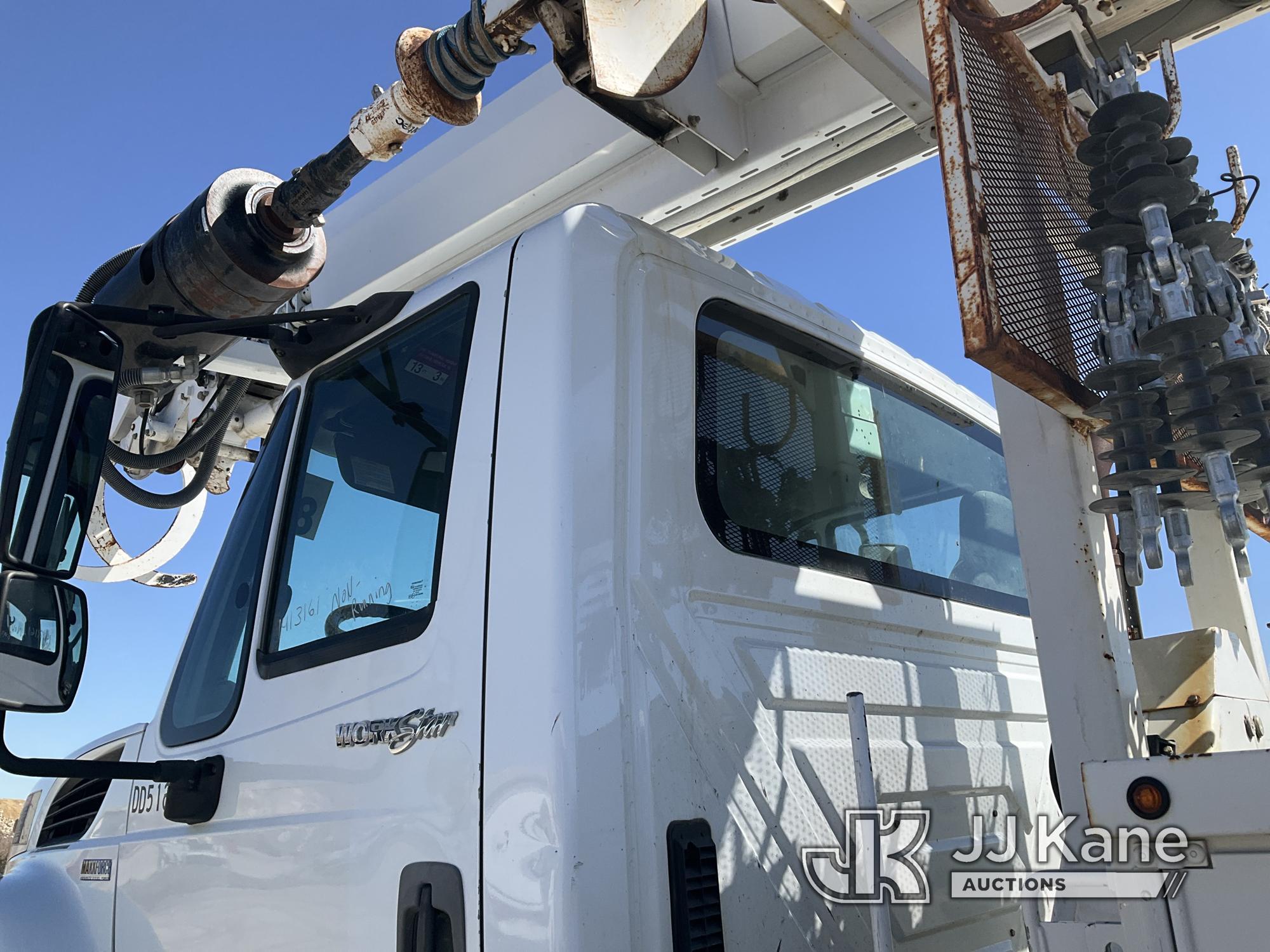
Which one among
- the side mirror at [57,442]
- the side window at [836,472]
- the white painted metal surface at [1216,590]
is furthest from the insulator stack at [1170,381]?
the side mirror at [57,442]

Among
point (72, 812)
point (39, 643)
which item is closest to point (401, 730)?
point (39, 643)

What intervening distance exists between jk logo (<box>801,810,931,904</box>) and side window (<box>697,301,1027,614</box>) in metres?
0.50

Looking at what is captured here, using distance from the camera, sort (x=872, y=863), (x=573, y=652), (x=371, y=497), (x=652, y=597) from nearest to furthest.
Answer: (x=573, y=652)
(x=652, y=597)
(x=872, y=863)
(x=371, y=497)

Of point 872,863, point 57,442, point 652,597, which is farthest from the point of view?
point 57,442

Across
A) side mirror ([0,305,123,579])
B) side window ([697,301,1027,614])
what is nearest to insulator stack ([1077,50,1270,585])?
side window ([697,301,1027,614])

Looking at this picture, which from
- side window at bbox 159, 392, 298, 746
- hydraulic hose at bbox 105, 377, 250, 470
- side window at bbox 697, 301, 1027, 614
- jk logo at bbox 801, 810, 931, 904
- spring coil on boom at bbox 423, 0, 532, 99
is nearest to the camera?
jk logo at bbox 801, 810, 931, 904

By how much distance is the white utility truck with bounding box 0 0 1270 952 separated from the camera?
1.56 meters

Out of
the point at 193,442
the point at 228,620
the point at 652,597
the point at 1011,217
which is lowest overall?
the point at 652,597

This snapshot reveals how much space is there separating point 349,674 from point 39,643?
1.93 ft

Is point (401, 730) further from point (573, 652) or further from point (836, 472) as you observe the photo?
point (836, 472)

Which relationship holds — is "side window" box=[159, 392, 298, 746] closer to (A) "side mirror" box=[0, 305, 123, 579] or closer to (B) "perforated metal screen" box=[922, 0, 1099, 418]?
(A) "side mirror" box=[0, 305, 123, 579]

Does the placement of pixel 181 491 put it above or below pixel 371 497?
above

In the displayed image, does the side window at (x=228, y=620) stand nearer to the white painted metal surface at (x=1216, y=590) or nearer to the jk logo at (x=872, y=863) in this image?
the jk logo at (x=872, y=863)

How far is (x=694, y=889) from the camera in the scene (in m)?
1.58
